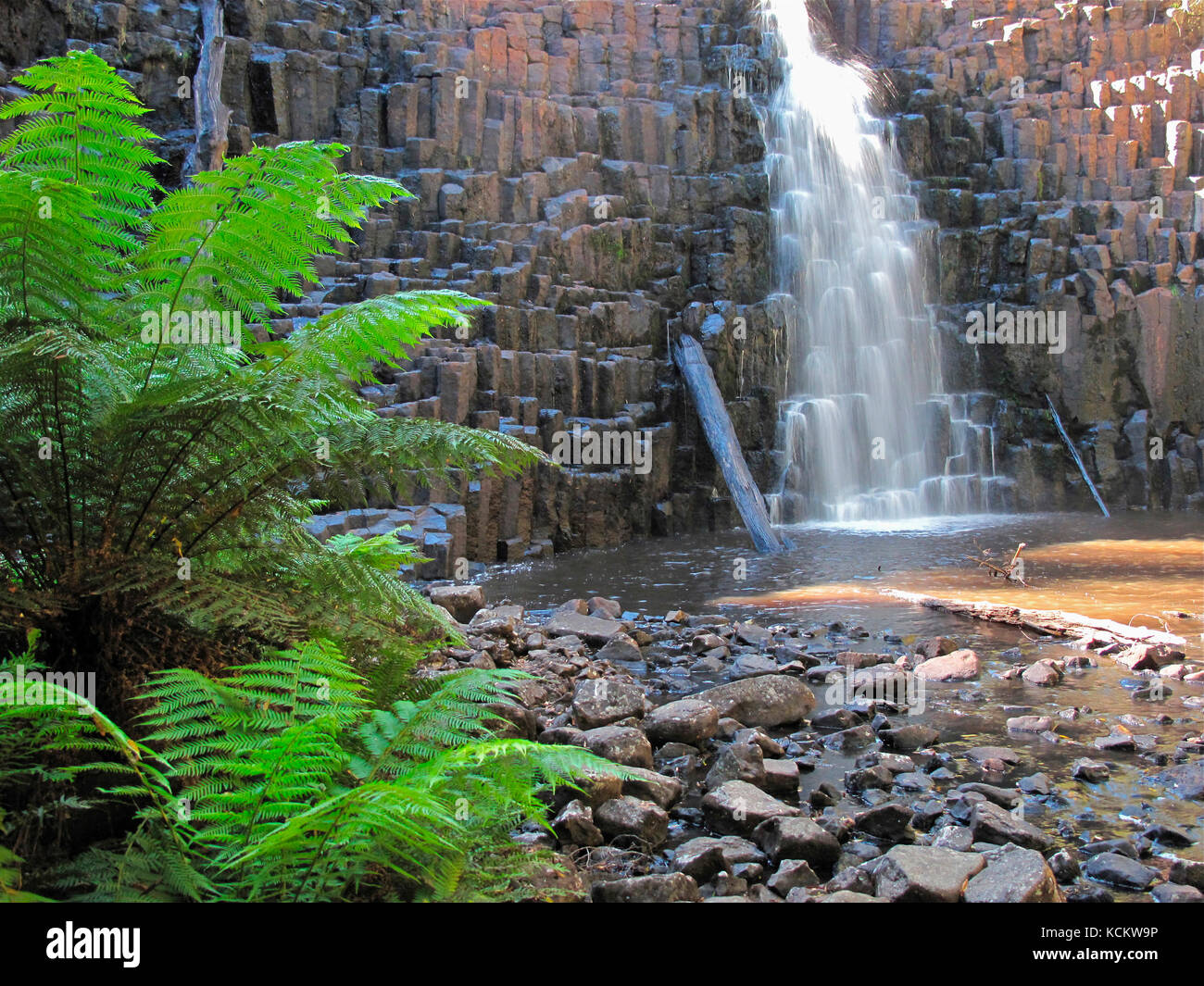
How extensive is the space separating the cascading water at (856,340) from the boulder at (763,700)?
8.05 meters

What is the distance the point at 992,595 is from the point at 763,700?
3899 mm

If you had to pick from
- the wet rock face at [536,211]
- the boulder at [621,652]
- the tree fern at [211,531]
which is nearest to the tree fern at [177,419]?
the tree fern at [211,531]

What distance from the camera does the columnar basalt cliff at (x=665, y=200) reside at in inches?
429

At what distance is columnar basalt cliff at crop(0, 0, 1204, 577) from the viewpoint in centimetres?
1089

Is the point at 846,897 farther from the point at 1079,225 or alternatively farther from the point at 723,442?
the point at 1079,225

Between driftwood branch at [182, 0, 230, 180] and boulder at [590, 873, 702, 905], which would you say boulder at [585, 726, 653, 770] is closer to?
boulder at [590, 873, 702, 905]

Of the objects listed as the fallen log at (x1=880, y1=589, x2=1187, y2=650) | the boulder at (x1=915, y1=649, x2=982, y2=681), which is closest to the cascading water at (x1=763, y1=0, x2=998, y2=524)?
the fallen log at (x1=880, y1=589, x2=1187, y2=650)

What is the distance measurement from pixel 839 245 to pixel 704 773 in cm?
1209

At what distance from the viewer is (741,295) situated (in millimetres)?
13562

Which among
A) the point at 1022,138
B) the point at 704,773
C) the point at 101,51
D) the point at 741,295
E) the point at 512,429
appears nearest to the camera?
the point at 704,773

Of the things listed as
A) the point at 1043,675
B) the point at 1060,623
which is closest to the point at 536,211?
the point at 1060,623

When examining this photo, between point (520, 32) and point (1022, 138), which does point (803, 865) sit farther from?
point (1022, 138)

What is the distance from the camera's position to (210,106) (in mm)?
10930
